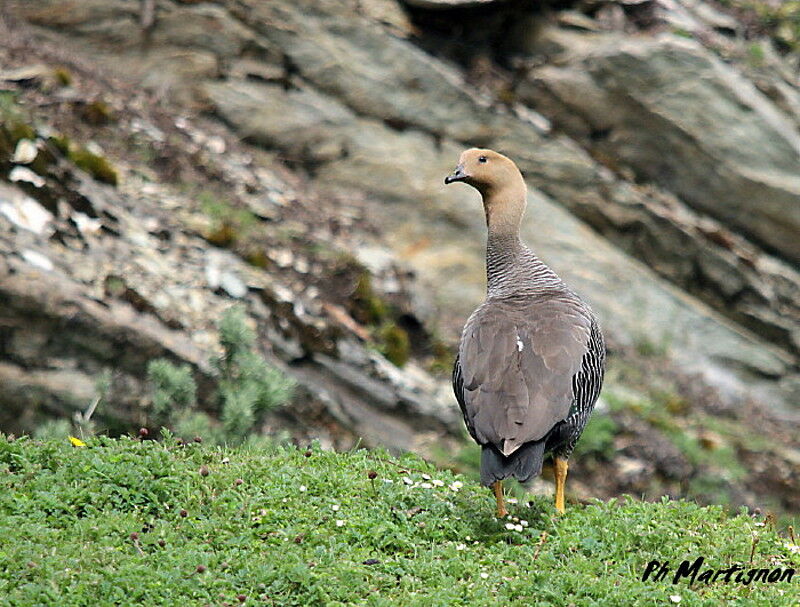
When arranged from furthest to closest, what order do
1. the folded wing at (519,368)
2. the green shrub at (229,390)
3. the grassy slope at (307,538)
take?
the green shrub at (229,390)
the folded wing at (519,368)
the grassy slope at (307,538)

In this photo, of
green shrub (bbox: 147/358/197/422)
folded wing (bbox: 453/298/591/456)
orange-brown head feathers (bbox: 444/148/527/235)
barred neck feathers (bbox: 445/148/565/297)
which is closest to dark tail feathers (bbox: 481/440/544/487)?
folded wing (bbox: 453/298/591/456)

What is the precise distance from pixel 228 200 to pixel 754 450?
29.3 ft

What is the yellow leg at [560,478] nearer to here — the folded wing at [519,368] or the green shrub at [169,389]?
the folded wing at [519,368]

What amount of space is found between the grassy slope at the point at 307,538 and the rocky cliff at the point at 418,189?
4313mm

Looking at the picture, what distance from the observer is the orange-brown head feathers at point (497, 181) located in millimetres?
9383

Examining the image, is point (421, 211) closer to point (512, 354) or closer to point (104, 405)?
point (104, 405)

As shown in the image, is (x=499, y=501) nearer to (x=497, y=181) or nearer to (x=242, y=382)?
(x=497, y=181)

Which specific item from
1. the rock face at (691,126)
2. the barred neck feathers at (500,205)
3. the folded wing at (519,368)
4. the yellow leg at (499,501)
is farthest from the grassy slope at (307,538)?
the rock face at (691,126)

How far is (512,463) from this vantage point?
6.53 meters

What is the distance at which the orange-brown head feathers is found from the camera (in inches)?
369

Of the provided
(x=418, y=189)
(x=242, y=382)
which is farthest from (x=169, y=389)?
(x=418, y=189)

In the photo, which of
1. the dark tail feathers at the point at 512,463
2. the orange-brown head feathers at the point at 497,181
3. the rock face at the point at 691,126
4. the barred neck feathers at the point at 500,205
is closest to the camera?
the dark tail feathers at the point at 512,463

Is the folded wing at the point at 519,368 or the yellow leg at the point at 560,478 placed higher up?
the folded wing at the point at 519,368

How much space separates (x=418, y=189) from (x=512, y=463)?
11.2 m
